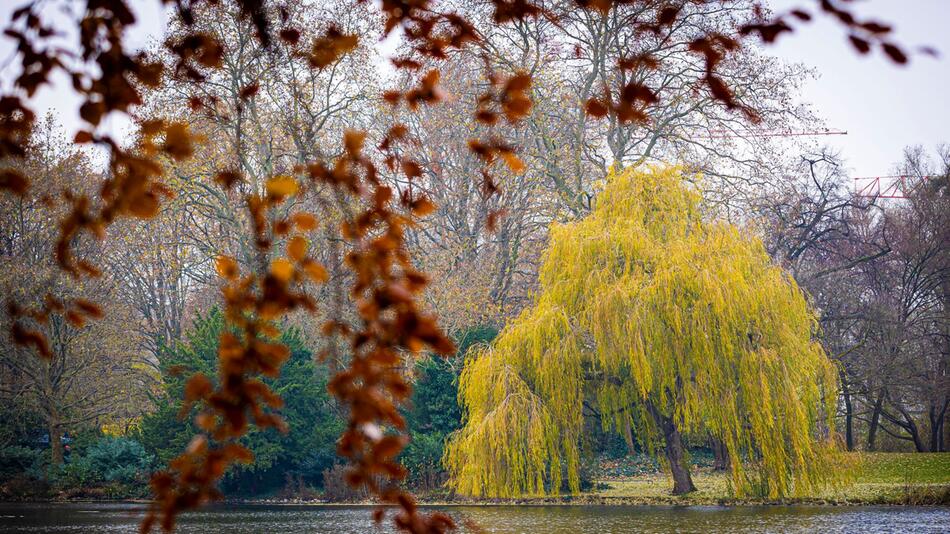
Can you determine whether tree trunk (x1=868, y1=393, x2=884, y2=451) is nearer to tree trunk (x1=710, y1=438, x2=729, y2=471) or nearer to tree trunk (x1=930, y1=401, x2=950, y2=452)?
tree trunk (x1=930, y1=401, x2=950, y2=452)

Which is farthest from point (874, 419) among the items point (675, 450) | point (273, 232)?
point (273, 232)

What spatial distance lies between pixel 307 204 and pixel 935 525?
2006 cm

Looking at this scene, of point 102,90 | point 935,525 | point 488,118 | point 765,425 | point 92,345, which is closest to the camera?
point 102,90

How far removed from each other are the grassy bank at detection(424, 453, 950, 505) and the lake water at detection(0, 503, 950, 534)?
0.75m

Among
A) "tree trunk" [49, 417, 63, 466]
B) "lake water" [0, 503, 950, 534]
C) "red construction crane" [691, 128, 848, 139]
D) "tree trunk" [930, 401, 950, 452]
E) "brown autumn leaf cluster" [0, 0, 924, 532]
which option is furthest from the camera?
"tree trunk" [930, 401, 950, 452]

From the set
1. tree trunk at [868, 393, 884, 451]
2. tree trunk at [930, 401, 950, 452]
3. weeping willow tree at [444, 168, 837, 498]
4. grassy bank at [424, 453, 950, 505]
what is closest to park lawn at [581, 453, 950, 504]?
grassy bank at [424, 453, 950, 505]

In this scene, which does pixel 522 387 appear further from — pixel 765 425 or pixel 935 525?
pixel 935 525

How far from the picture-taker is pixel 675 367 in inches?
700

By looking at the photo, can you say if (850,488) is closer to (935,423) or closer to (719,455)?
(719,455)

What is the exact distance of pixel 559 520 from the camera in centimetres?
1611

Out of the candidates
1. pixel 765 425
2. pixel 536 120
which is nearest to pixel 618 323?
pixel 765 425

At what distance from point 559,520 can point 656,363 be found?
3305mm

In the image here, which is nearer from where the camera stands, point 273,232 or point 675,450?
point 273,232

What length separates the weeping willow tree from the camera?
17.0m
